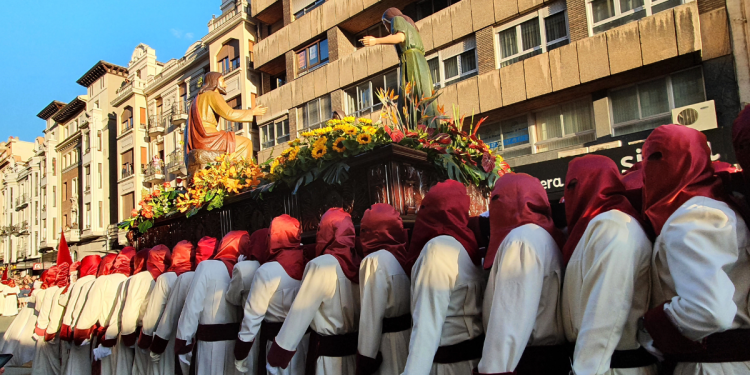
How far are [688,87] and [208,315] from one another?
40.8ft

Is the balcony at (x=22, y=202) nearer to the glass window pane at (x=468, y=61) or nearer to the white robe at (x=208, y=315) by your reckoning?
the glass window pane at (x=468, y=61)

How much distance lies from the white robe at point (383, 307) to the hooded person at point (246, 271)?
179 cm

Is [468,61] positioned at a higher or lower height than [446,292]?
higher

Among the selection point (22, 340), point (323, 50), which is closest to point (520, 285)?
point (22, 340)

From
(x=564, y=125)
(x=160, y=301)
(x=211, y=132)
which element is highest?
(x=564, y=125)

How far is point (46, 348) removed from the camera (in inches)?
331

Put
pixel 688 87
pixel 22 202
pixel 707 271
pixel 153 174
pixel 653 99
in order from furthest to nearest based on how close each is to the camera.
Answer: pixel 22 202 < pixel 153 174 < pixel 653 99 < pixel 688 87 < pixel 707 271

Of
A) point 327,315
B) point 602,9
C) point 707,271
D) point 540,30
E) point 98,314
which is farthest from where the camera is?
point 540,30

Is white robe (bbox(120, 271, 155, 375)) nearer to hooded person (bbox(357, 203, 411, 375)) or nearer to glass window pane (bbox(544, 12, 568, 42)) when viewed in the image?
hooded person (bbox(357, 203, 411, 375))

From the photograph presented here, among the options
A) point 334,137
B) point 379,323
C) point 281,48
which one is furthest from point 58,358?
point 281,48

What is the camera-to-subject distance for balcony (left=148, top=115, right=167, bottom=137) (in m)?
33.9

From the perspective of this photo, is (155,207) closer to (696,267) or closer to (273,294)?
(273,294)

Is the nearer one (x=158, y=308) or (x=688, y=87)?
(x=158, y=308)

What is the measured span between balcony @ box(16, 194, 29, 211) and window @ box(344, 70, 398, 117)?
46594mm
